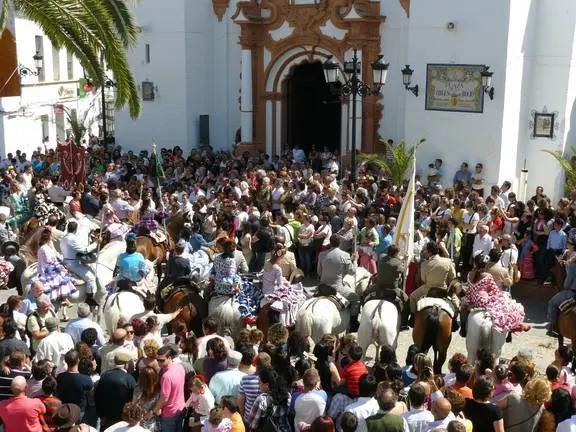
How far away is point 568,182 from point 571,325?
27.8 ft

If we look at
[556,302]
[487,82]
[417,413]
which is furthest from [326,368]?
[487,82]

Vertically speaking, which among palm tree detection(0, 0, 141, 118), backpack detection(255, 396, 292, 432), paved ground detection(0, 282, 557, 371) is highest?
palm tree detection(0, 0, 141, 118)

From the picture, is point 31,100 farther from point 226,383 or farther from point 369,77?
point 226,383

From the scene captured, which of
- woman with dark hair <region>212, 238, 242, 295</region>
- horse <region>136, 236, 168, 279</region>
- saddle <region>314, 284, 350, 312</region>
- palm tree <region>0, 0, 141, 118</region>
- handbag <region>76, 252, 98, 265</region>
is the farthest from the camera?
horse <region>136, 236, 168, 279</region>

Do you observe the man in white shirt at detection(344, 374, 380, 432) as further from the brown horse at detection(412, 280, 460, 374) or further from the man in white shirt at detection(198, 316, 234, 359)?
the brown horse at detection(412, 280, 460, 374)

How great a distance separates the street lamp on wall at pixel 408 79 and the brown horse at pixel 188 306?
34.9ft

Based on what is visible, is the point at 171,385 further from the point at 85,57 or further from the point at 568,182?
the point at 568,182

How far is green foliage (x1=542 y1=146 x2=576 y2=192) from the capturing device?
1762 cm

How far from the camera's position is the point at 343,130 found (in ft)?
72.4

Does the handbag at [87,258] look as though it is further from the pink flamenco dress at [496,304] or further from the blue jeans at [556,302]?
the blue jeans at [556,302]

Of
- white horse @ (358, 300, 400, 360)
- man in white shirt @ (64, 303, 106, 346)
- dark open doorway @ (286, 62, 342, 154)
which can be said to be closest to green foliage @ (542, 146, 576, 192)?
dark open doorway @ (286, 62, 342, 154)

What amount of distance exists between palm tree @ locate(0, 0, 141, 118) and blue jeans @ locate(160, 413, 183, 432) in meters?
7.31

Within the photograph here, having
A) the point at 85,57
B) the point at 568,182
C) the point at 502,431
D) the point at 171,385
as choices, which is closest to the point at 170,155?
the point at 85,57

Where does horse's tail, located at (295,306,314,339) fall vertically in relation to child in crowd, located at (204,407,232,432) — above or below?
below
